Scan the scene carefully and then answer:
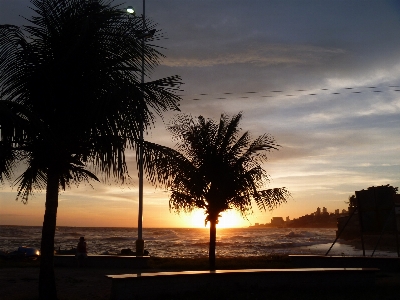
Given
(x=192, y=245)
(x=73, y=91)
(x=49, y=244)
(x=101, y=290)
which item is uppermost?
(x=73, y=91)

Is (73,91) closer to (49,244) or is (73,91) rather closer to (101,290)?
(49,244)

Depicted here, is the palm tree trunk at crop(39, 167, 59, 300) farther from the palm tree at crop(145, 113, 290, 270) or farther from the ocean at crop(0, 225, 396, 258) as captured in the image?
the ocean at crop(0, 225, 396, 258)

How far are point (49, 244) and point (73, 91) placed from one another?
10.8 feet

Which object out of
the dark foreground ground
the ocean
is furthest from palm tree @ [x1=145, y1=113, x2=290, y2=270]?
the ocean

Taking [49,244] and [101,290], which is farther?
[101,290]

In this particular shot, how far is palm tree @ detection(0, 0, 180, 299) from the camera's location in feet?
32.1

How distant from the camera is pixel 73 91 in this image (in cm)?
994

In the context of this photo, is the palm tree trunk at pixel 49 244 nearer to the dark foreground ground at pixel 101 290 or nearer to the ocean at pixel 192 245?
the dark foreground ground at pixel 101 290

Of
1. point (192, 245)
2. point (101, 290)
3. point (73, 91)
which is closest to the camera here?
point (73, 91)

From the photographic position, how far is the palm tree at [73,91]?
9.80 metres

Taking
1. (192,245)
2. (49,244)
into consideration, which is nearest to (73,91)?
(49,244)

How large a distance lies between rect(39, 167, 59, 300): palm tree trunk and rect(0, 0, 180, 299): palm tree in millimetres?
20

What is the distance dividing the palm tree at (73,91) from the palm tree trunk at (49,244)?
0.02 metres

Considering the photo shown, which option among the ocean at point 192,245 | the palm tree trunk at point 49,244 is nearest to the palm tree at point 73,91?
the palm tree trunk at point 49,244
